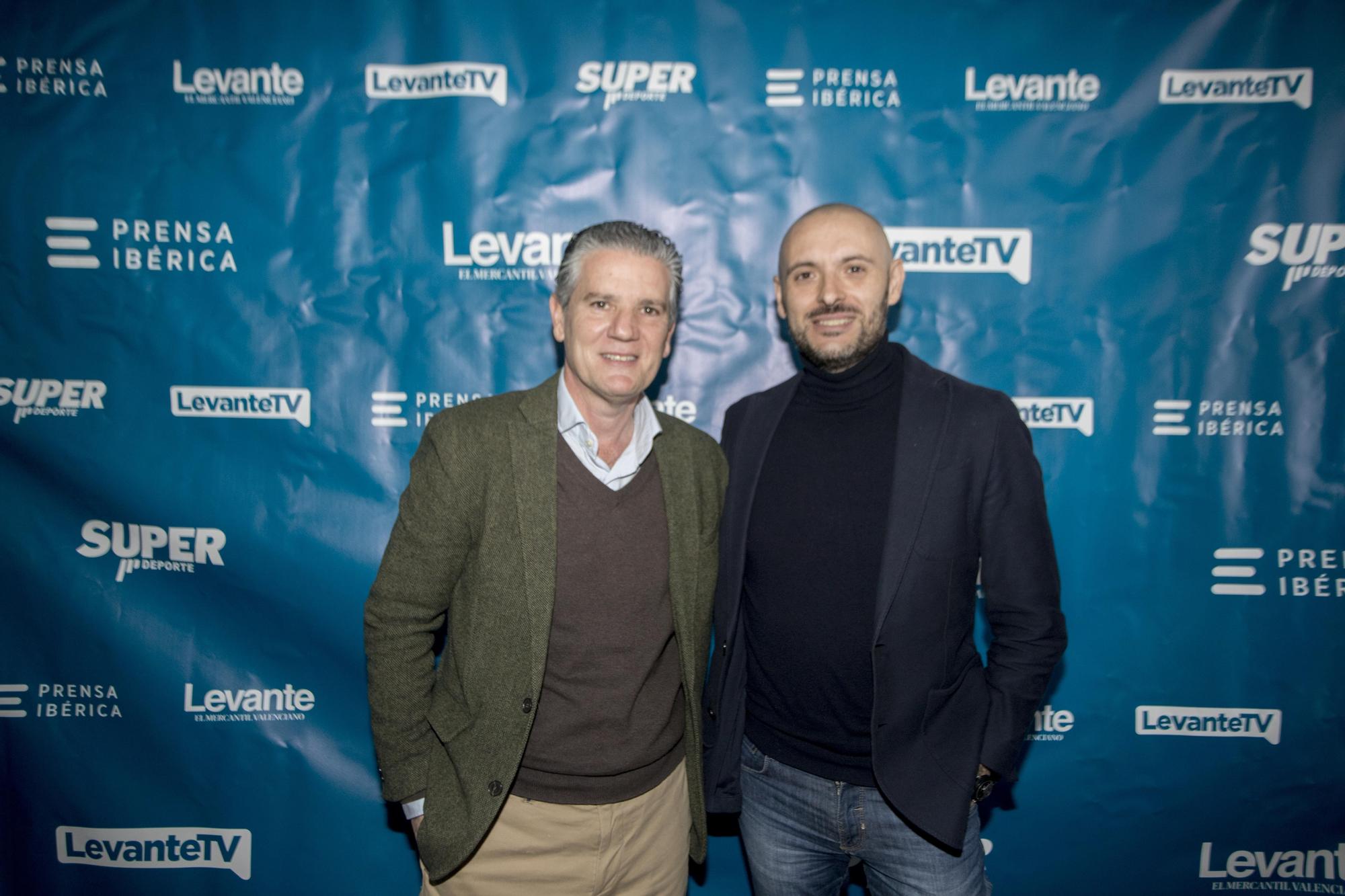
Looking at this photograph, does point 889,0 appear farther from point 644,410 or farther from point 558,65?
point 644,410

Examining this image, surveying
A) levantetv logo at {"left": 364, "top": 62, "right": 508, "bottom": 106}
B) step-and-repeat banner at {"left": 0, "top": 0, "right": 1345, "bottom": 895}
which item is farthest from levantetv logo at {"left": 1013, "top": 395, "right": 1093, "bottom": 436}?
levantetv logo at {"left": 364, "top": 62, "right": 508, "bottom": 106}

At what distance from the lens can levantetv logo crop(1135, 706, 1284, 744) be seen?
2.12 metres

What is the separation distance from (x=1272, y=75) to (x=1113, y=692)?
203cm

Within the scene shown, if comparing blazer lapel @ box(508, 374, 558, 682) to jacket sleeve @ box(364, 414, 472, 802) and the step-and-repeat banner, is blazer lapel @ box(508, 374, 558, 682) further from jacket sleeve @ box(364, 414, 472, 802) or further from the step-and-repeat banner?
the step-and-repeat banner

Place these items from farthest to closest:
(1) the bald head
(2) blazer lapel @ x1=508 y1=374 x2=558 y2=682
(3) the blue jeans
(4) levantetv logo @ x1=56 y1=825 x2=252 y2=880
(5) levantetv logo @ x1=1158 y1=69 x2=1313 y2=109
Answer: (4) levantetv logo @ x1=56 y1=825 x2=252 y2=880, (5) levantetv logo @ x1=1158 y1=69 x2=1313 y2=109, (1) the bald head, (3) the blue jeans, (2) blazer lapel @ x1=508 y1=374 x2=558 y2=682

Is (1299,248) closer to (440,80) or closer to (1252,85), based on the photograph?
(1252,85)

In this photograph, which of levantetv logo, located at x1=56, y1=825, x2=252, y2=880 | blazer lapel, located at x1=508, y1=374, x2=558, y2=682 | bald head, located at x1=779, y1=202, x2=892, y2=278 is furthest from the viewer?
levantetv logo, located at x1=56, y1=825, x2=252, y2=880

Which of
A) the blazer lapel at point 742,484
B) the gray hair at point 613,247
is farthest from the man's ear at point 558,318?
the blazer lapel at point 742,484

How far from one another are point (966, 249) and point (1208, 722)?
1738 millimetres

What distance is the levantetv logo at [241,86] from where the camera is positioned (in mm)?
2080

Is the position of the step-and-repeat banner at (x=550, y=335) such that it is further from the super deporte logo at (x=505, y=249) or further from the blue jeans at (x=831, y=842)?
the blue jeans at (x=831, y=842)

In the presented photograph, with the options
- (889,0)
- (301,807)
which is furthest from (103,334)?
(889,0)

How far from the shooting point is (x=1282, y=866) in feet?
7.01

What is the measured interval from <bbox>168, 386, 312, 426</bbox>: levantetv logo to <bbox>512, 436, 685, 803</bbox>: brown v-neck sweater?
1238mm
